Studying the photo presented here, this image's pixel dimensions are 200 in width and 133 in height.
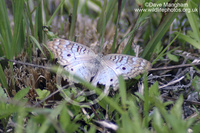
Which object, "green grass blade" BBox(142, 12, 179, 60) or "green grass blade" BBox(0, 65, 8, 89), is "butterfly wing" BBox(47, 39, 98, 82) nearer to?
"green grass blade" BBox(0, 65, 8, 89)

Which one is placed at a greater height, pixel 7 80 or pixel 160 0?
pixel 160 0

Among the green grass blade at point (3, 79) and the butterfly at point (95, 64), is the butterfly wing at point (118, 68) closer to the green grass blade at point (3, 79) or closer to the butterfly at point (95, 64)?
the butterfly at point (95, 64)

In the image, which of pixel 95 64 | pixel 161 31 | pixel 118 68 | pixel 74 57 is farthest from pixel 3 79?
pixel 161 31

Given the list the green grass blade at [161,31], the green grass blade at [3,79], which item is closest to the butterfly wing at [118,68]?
the green grass blade at [161,31]

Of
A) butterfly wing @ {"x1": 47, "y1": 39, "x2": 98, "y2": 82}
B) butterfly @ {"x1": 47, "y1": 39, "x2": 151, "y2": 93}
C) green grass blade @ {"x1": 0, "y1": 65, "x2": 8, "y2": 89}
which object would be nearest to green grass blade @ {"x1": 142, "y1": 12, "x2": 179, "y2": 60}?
butterfly @ {"x1": 47, "y1": 39, "x2": 151, "y2": 93}

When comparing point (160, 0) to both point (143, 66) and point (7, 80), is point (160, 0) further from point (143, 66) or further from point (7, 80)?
point (7, 80)

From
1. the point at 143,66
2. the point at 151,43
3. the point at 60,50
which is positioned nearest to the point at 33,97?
the point at 60,50

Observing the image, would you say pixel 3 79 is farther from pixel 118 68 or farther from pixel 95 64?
pixel 118 68
